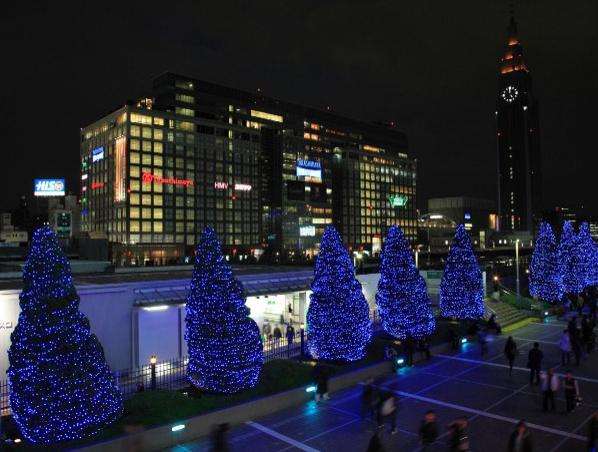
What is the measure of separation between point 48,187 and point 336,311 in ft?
181

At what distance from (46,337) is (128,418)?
3.29m

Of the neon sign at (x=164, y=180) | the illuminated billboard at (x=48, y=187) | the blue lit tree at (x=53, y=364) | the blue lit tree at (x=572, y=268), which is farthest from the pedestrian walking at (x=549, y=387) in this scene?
the neon sign at (x=164, y=180)

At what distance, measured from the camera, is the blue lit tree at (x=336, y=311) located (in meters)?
20.8

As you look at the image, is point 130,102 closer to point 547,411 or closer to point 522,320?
point 522,320

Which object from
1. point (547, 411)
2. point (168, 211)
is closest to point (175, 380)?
point (547, 411)

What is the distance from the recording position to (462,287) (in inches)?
1198

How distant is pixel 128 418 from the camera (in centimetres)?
1380

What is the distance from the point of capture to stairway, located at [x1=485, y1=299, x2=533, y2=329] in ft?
105

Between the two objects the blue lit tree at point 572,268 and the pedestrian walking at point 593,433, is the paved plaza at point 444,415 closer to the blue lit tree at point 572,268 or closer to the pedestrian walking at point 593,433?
the pedestrian walking at point 593,433

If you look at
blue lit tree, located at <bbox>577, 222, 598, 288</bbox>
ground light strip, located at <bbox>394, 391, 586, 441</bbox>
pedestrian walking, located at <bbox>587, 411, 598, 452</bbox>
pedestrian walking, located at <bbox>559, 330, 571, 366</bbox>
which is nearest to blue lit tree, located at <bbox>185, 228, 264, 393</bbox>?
ground light strip, located at <bbox>394, 391, 586, 441</bbox>

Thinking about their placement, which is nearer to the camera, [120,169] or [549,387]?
[549,387]

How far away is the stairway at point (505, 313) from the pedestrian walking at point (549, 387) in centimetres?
1598

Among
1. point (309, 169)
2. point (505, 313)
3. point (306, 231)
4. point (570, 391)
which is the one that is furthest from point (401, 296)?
point (309, 169)

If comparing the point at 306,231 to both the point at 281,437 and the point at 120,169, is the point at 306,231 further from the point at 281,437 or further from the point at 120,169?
the point at 281,437
